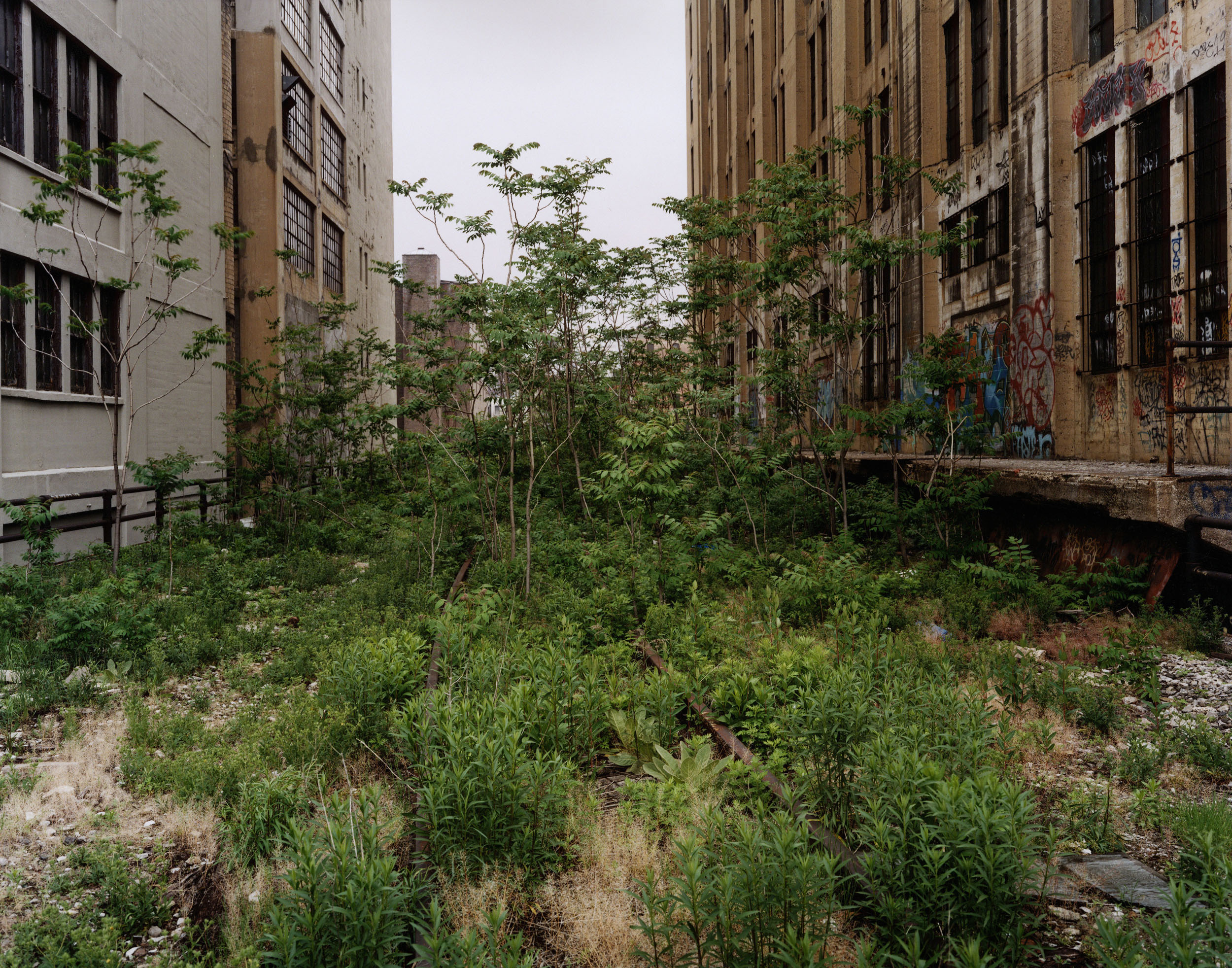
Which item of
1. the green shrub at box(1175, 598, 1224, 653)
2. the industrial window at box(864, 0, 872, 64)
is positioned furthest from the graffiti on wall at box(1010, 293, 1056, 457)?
the industrial window at box(864, 0, 872, 64)

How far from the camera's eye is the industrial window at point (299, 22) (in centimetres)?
2120

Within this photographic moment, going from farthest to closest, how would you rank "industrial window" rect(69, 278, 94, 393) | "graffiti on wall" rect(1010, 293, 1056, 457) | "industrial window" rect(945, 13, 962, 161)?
1. "industrial window" rect(945, 13, 962, 161)
2. "graffiti on wall" rect(1010, 293, 1056, 457)
3. "industrial window" rect(69, 278, 94, 393)

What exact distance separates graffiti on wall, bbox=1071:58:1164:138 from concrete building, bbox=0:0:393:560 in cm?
1400

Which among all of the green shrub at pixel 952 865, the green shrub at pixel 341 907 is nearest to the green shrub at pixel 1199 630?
the green shrub at pixel 952 865

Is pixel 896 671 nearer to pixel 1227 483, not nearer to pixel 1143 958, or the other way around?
pixel 1143 958

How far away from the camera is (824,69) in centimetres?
2427

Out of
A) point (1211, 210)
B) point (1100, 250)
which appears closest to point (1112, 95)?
point (1100, 250)

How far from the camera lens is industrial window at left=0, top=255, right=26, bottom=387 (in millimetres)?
11094

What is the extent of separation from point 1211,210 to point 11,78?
16066mm

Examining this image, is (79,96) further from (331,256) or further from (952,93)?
(952,93)

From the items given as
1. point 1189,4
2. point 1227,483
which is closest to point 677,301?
point 1189,4

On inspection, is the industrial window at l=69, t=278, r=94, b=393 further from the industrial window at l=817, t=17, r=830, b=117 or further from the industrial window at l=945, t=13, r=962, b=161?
the industrial window at l=817, t=17, r=830, b=117

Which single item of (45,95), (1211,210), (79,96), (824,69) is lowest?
(1211,210)

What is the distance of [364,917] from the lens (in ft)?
9.14
